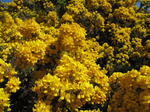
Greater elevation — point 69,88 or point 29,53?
point 29,53

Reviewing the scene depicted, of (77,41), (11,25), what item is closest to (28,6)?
(11,25)

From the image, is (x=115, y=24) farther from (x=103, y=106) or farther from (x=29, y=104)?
(x=29, y=104)

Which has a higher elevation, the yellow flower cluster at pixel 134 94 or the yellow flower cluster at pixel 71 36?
the yellow flower cluster at pixel 71 36

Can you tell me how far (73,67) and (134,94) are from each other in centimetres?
154

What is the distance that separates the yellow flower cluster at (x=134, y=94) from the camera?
4008mm

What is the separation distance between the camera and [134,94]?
4.35 metres

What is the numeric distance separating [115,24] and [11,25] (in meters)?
5.46

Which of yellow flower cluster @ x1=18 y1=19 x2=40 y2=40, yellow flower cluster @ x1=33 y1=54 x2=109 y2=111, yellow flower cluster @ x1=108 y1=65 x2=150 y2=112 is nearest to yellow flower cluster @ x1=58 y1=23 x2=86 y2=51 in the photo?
yellow flower cluster @ x1=33 y1=54 x2=109 y2=111

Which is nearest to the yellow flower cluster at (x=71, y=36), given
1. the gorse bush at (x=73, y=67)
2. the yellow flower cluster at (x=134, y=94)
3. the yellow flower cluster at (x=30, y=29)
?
the gorse bush at (x=73, y=67)

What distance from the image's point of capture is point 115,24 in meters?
10.4

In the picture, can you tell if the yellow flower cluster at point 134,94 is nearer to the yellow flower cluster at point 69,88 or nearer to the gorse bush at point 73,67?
the gorse bush at point 73,67

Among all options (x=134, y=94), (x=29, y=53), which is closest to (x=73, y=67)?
(x=29, y=53)

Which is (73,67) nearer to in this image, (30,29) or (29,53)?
(29,53)

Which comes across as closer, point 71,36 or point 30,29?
point 71,36
